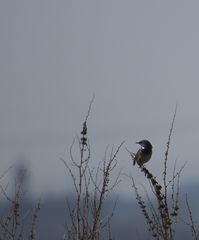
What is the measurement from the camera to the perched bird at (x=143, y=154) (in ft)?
37.0

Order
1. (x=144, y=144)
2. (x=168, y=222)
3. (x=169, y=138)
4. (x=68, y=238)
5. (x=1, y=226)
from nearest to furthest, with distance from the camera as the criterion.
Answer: (x=168, y=222) < (x=169, y=138) < (x=68, y=238) < (x=1, y=226) < (x=144, y=144)

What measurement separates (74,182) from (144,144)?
155 inches

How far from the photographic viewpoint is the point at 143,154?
11.9 metres

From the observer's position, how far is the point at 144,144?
12.6 metres

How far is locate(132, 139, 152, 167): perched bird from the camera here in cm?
1127

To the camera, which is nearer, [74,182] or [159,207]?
[159,207]

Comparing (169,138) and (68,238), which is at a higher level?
(169,138)

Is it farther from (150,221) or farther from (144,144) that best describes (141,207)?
(144,144)

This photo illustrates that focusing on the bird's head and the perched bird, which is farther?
the bird's head

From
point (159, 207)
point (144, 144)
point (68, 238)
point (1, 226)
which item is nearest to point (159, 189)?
point (159, 207)

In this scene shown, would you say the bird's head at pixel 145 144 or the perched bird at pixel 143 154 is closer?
the perched bird at pixel 143 154

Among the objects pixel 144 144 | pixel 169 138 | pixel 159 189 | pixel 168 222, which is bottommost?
pixel 168 222

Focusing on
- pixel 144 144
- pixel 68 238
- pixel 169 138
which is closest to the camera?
pixel 169 138

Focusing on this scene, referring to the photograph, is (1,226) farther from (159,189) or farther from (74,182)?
(159,189)
